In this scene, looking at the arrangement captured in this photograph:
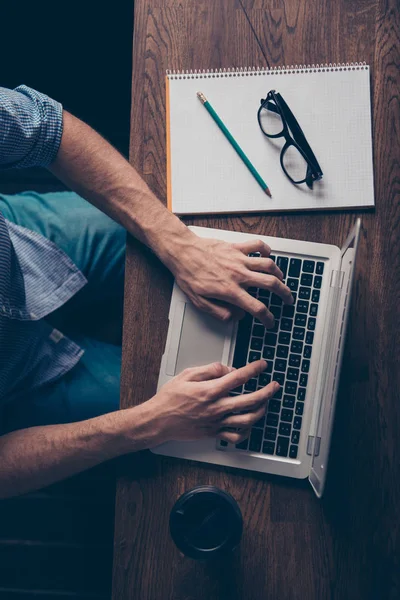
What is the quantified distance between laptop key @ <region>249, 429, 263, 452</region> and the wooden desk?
6 cm

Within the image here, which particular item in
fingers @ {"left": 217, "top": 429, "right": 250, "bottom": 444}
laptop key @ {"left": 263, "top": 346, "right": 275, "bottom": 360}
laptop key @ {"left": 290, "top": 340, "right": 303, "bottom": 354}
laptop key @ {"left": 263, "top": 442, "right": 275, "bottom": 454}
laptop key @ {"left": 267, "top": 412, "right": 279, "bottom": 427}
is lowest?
laptop key @ {"left": 263, "top": 442, "right": 275, "bottom": 454}

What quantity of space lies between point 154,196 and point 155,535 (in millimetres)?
649

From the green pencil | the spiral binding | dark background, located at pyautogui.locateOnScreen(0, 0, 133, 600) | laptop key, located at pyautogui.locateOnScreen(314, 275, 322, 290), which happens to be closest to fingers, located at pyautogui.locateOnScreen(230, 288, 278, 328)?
laptop key, located at pyautogui.locateOnScreen(314, 275, 322, 290)

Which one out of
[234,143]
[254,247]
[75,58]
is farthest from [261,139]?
[75,58]

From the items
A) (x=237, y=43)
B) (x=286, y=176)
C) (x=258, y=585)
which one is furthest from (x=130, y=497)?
(x=237, y=43)

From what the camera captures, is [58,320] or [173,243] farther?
[58,320]

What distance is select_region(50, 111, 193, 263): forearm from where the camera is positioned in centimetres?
105

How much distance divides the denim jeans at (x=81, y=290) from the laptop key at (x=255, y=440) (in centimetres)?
34

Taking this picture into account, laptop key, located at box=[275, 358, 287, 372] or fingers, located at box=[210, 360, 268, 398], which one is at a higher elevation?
laptop key, located at box=[275, 358, 287, 372]

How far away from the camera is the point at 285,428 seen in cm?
103

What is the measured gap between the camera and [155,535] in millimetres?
1051

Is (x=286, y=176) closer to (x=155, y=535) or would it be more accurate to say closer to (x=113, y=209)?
(x=113, y=209)

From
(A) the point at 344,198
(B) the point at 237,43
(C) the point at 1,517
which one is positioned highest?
(B) the point at 237,43

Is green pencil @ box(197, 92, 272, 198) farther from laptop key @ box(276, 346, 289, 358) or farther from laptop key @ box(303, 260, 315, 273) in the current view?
laptop key @ box(276, 346, 289, 358)
